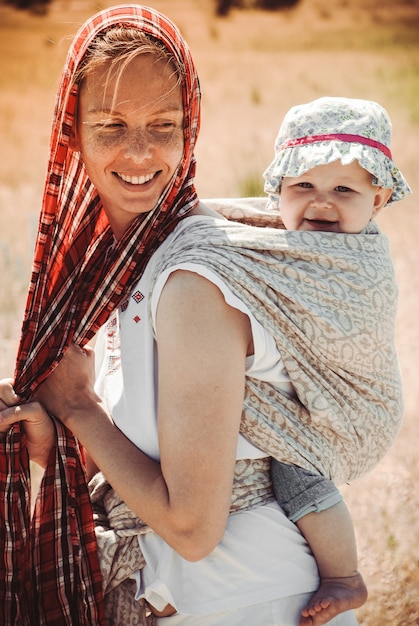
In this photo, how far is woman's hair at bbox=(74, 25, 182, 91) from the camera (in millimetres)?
1824

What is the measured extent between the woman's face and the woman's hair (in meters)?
0.01

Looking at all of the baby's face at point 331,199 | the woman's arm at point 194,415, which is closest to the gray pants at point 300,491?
the woman's arm at point 194,415

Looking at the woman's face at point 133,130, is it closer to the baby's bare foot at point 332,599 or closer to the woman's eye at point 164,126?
the woman's eye at point 164,126

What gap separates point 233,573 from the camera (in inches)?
70.1

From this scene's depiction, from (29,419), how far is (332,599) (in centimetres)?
81

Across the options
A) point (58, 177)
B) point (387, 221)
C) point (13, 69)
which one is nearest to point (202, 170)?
point (387, 221)

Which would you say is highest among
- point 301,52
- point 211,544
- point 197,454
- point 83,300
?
point 301,52

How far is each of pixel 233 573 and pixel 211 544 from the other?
136 millimetres

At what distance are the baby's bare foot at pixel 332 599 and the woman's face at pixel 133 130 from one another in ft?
3.24

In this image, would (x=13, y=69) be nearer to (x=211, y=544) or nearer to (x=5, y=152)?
(x=5, y=152)

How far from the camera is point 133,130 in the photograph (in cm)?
187

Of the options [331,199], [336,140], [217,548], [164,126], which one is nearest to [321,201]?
[331,199]

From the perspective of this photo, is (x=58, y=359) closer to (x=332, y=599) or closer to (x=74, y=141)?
(x=74, y=141)

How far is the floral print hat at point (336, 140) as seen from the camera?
209cm
